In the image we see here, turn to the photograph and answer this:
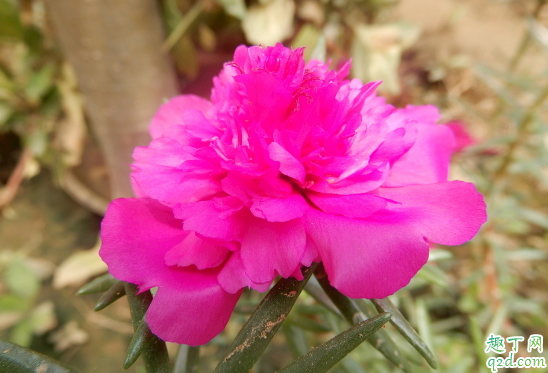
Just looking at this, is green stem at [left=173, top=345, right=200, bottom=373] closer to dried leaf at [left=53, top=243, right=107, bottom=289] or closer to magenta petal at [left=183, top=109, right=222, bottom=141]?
magenta petal at [left=183, top=109, right=222, bottom=141]

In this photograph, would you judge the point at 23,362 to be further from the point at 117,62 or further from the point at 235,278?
the point at 117,62

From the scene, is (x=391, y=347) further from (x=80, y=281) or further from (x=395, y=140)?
(x=80, y=281)

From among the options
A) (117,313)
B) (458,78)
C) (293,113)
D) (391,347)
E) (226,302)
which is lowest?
(117,313)

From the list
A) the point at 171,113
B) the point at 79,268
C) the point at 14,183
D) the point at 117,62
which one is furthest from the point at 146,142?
the point at 14,183

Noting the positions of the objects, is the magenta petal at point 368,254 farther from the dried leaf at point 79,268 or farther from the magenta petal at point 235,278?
the dried leaf at point 79,268

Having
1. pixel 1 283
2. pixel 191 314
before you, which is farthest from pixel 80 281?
pixel 191 314

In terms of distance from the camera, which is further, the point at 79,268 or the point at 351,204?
the point at 79,268

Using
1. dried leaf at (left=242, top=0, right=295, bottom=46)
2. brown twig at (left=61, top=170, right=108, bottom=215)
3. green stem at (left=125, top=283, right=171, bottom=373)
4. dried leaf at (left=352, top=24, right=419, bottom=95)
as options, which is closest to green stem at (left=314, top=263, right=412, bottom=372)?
green stem at (left=125, top=283, right=171, bottom=373)
